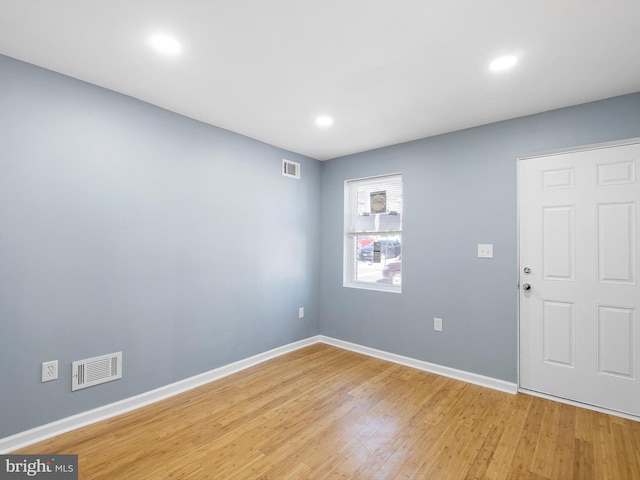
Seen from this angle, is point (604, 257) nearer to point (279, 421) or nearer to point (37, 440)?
point (279, 421)

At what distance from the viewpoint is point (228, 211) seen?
10.5ft

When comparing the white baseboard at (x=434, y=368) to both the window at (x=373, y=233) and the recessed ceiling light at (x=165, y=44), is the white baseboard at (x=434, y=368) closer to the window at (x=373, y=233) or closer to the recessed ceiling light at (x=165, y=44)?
the window at (x=373, y=233)

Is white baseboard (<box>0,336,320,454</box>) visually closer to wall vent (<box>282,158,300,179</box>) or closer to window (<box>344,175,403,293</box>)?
window (<box>344,175,403,293</box>)

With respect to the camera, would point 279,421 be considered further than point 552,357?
No

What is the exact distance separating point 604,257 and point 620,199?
478mm

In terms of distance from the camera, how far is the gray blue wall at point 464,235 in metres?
2.68

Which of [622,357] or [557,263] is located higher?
[557,263]

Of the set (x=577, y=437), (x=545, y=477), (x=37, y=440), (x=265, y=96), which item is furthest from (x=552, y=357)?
(x=37, y=440)

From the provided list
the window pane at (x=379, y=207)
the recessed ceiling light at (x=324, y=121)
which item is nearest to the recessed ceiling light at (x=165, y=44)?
→ the recessed ceiling light at (x=324, y=121)

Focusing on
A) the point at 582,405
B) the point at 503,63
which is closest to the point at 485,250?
the point at 582,405

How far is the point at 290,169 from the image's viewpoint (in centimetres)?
391

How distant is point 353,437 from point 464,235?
2.15 m

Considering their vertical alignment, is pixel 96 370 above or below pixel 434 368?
above

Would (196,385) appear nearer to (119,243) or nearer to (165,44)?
(119,243)
